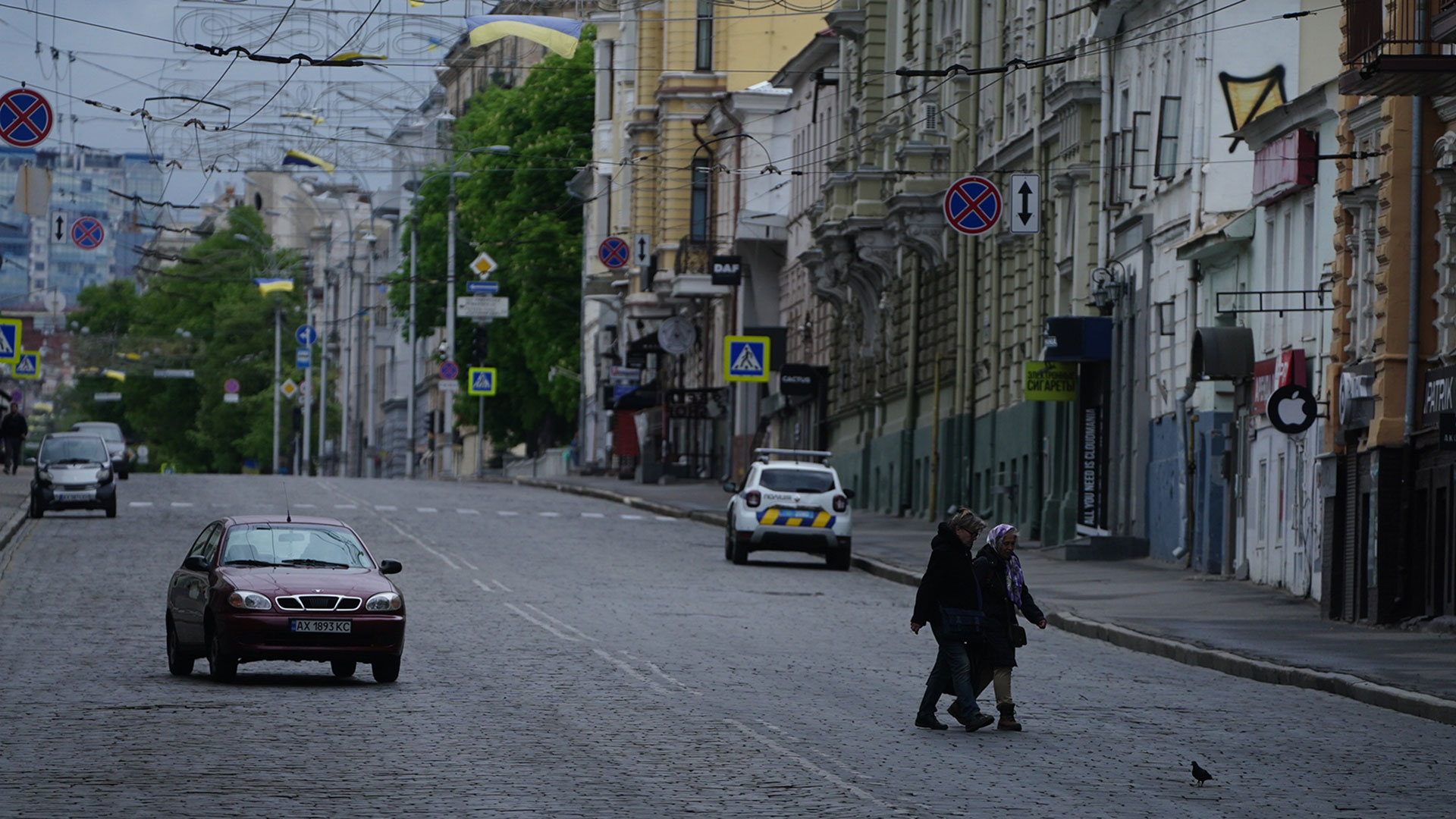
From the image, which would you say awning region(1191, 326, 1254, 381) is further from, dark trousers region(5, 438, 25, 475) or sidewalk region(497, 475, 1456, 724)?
dark trousers region(5, 438, 25, 475)

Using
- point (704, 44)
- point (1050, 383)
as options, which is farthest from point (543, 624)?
point (704, 44)

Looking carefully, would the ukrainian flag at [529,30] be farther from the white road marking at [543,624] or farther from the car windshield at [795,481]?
the car windshield at [795,481]

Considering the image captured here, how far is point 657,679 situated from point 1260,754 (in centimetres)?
589

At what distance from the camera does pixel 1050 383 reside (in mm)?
43719

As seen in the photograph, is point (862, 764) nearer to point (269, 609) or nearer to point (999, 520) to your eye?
point (269, 609)

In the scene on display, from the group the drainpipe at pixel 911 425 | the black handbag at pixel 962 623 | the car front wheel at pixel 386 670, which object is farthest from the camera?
the drainpipe at pixel 911 425

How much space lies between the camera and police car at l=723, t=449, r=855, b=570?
4038 cm

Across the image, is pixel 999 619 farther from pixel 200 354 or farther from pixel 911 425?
pixel 200 354

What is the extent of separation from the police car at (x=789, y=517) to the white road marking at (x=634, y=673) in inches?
633

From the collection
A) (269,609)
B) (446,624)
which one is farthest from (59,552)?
(269,609)

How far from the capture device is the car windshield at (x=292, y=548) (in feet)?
69.9

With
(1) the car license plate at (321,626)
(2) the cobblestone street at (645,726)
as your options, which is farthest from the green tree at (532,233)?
(1) the car license plate at (321,626)

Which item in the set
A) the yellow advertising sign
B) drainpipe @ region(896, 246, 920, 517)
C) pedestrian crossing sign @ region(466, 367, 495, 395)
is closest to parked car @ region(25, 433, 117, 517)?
the yellow advertising sign

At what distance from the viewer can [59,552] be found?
38.6 metres
